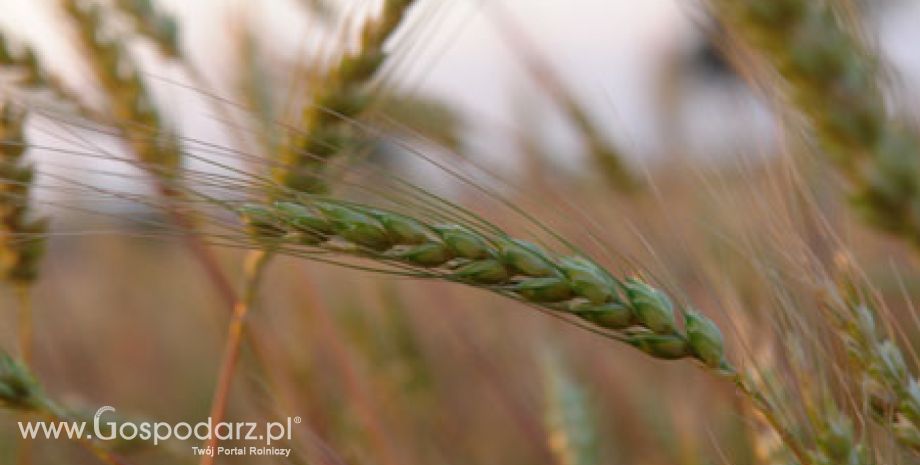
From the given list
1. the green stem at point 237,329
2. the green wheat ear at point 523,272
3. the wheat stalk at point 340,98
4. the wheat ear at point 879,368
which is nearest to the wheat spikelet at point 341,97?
the wheat stalk at point 340,98

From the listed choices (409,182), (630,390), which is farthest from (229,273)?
(409,182)

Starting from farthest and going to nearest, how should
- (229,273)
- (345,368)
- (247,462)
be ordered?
(229,273) < (247,462) < (345,368)

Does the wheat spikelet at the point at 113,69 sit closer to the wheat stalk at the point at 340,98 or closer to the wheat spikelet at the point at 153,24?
the wheat spikelet at the point at 153,24

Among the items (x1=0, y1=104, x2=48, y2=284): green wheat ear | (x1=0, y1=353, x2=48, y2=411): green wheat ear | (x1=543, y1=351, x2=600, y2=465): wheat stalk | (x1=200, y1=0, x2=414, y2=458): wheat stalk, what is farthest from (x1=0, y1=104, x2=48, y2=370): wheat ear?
(x1=543, y1=351, x2=600, y2=465): wheat stalk

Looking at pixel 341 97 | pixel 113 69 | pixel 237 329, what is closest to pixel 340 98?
pixel 341 97

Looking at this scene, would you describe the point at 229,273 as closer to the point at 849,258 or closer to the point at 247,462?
the point at 247,462

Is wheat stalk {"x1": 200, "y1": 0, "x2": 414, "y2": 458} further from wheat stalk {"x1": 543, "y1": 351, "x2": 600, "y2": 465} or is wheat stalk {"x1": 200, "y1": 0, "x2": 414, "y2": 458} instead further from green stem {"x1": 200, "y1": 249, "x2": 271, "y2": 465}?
wheat stalk {"x1": 543, "y1": 351, "x2": 600, "y2": 465}
